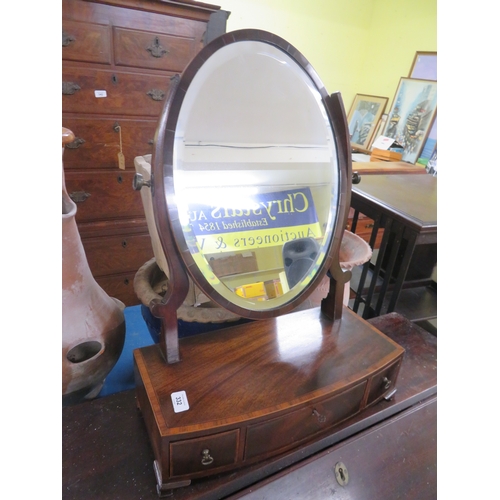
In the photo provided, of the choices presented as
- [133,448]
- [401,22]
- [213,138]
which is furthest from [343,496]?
[401,22]

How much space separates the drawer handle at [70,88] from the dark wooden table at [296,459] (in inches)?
40.2

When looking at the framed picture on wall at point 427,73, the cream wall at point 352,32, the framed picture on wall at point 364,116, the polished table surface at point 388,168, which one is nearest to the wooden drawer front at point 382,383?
the polished table surface at point 388,168

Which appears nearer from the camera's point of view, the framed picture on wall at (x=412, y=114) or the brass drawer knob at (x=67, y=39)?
the brass drawer knob at (x=67, y=39)

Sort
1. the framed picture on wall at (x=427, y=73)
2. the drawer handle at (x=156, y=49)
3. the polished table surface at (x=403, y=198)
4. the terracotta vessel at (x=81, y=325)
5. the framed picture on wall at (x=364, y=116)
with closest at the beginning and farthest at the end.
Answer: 1. the terracotta vessel at (x=81, y=325)
2. the polished table surface at (x=403, y=198)
3. the drawer handle at (x=156, y=49)
4. the framed picture on wall at (x=427, y=73)
5. the framed picture on wall at (x=364, y=116)

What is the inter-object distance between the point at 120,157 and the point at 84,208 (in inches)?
9.6

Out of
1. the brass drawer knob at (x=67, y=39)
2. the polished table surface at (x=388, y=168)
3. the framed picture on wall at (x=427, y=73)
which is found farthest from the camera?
the framed picture on wall at (x=427, y=73)

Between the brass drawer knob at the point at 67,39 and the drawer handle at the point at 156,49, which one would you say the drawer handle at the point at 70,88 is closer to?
the brass drawer knob at the point at 67,39

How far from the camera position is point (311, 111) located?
0.63m

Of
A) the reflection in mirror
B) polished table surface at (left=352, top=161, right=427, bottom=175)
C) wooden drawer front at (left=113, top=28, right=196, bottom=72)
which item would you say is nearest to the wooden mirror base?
the reflection in mirror

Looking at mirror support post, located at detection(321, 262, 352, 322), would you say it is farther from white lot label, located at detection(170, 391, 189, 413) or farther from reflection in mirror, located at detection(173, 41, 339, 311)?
white lot label, located at detection(170, 391, 189, 413)

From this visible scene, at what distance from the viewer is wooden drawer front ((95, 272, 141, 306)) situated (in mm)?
1501

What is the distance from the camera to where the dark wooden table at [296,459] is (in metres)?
0.54

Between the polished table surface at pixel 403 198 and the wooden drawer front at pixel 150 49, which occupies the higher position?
the wooden drawer front at pixel 150 49

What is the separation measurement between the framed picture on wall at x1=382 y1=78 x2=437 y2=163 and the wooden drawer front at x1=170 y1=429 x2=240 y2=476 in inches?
80.6
